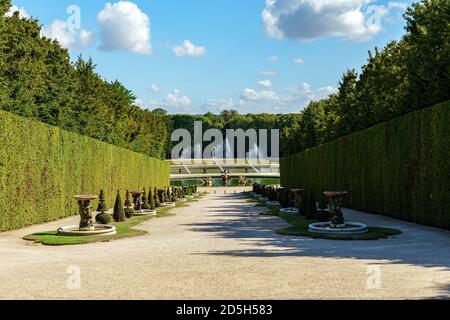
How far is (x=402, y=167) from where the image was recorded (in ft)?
83.1

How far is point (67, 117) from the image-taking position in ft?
163

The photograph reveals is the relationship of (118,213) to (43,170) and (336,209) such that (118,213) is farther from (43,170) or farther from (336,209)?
(336,209)

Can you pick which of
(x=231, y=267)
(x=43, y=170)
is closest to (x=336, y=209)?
(x=231, y=267)

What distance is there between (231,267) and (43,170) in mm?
17826

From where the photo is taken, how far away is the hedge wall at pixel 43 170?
22875mm

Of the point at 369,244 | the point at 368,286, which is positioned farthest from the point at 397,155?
the point at 368,286

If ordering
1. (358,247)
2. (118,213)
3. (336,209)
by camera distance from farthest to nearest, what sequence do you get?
(118,213)
(336,209)
(358,247)
